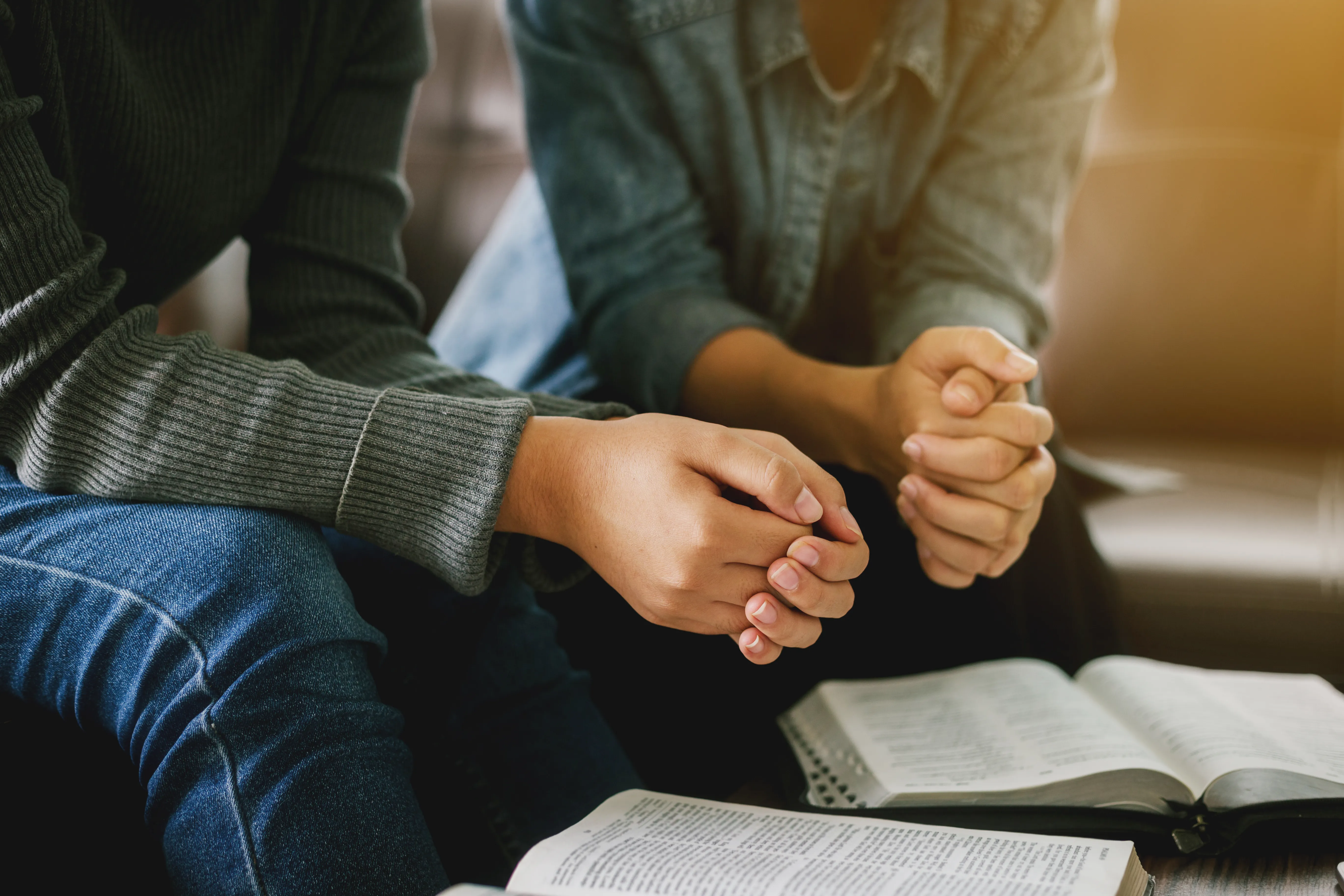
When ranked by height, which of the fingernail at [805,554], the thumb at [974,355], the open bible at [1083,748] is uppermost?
the thumb at [974,355]

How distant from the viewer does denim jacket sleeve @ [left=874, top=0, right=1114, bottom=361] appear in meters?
0.88

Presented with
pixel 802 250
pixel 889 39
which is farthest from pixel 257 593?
pixel 889 39

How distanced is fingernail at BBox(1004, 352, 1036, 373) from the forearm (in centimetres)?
11

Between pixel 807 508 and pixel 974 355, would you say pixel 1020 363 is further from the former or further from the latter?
pixel 807 508

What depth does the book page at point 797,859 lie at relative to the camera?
412 mm

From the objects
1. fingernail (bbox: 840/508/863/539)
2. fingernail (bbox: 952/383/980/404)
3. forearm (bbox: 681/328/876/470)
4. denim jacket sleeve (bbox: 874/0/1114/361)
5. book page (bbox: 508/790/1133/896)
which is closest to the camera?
book page (bbox: 508/790/1133/896)

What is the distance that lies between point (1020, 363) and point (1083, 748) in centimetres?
24

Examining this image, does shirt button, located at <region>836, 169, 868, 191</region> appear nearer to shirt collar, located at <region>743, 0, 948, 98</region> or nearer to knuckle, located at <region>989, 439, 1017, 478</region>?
shirt collar, located at <region>743, 0, 948, 98</region>

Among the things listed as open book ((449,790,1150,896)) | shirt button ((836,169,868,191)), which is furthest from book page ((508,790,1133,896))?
shirt button ((836,169,868,191))

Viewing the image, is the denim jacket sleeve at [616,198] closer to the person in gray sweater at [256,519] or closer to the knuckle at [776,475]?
the person in gray sweater at [256,519]

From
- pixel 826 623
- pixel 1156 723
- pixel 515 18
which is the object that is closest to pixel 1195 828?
pixel 1156 723

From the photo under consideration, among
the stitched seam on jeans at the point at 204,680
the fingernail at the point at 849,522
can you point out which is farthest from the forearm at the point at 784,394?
the stitched seam on jeans at the point at 204,680

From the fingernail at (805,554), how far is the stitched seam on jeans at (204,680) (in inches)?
10.8

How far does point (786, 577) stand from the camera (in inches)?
19.0
